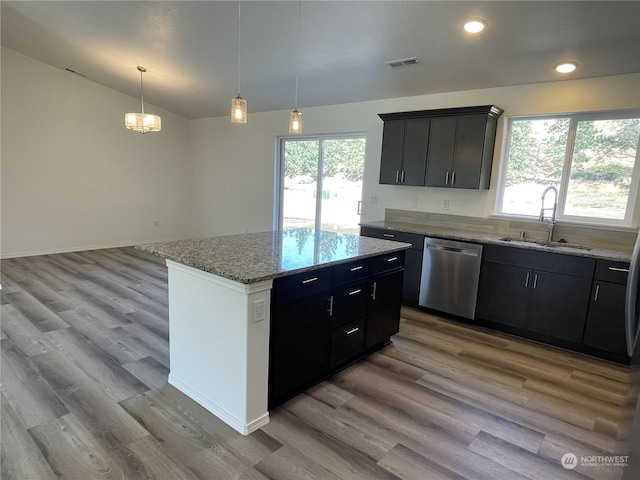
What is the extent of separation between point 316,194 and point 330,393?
3674 mm

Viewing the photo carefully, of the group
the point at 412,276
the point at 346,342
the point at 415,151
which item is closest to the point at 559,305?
the point at 412,276

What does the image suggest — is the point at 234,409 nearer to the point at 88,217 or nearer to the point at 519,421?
the point at 519,421

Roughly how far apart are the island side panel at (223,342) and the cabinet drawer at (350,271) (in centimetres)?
61

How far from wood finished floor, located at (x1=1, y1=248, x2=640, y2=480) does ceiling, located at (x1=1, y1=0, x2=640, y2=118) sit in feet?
8.23

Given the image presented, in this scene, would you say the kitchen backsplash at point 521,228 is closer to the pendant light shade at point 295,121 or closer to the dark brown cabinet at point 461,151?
the dark brown cabinet at point 461,151

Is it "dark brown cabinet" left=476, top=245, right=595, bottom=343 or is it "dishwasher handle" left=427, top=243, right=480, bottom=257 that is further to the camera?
"dishwasher handle" left=427, top=243, right=480, bottom=257

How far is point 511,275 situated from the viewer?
340cm

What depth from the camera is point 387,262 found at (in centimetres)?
294

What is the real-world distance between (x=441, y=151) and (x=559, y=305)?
187cm

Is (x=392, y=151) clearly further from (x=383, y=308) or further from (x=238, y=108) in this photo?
(x=238, y=108)

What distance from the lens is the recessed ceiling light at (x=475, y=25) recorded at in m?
2.76

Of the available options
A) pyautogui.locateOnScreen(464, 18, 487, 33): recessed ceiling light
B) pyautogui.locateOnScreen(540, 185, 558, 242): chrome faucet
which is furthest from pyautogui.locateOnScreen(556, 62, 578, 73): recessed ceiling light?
pyautogui.locateOnScreen(540, 185, 558, 242): chrome faucet

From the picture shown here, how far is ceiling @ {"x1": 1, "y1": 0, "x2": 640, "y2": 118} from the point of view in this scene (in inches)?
107

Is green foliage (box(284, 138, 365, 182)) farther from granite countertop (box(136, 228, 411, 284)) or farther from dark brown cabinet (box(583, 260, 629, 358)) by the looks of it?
dark brown cabinet (box(583, 260, 629, 358))
